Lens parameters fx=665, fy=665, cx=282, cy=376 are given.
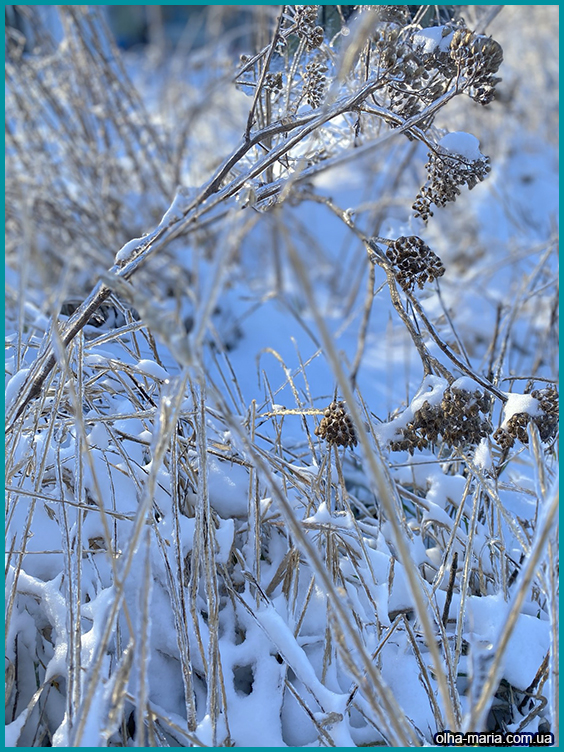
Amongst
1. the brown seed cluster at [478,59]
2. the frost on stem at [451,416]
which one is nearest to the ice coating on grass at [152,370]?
the frost on stem at [451,416]

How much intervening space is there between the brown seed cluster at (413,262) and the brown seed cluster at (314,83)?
Answer: 1.04ft

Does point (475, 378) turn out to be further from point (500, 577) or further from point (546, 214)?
point (546, 214)

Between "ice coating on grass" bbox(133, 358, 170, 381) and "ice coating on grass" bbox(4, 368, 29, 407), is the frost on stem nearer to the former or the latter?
"ice coating on grass" bbox(133, 358, 170, 381)

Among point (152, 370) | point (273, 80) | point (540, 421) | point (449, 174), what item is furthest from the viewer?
point (273, 80)

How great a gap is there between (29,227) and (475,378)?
0.60m

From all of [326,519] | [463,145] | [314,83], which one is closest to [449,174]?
[463,145]

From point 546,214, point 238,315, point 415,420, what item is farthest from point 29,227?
point 546,214

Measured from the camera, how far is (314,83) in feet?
3.51

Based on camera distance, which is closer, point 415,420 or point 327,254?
point 415,420

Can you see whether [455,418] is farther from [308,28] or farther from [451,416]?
[308,28]

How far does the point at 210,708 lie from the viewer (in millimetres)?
821

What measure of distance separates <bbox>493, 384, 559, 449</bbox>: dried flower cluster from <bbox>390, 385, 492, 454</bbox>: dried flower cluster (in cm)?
3

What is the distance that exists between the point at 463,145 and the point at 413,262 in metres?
0.19

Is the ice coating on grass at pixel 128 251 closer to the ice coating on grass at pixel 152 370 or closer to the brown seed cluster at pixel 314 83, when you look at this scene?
the ice coating on grass at pixel 152 370
